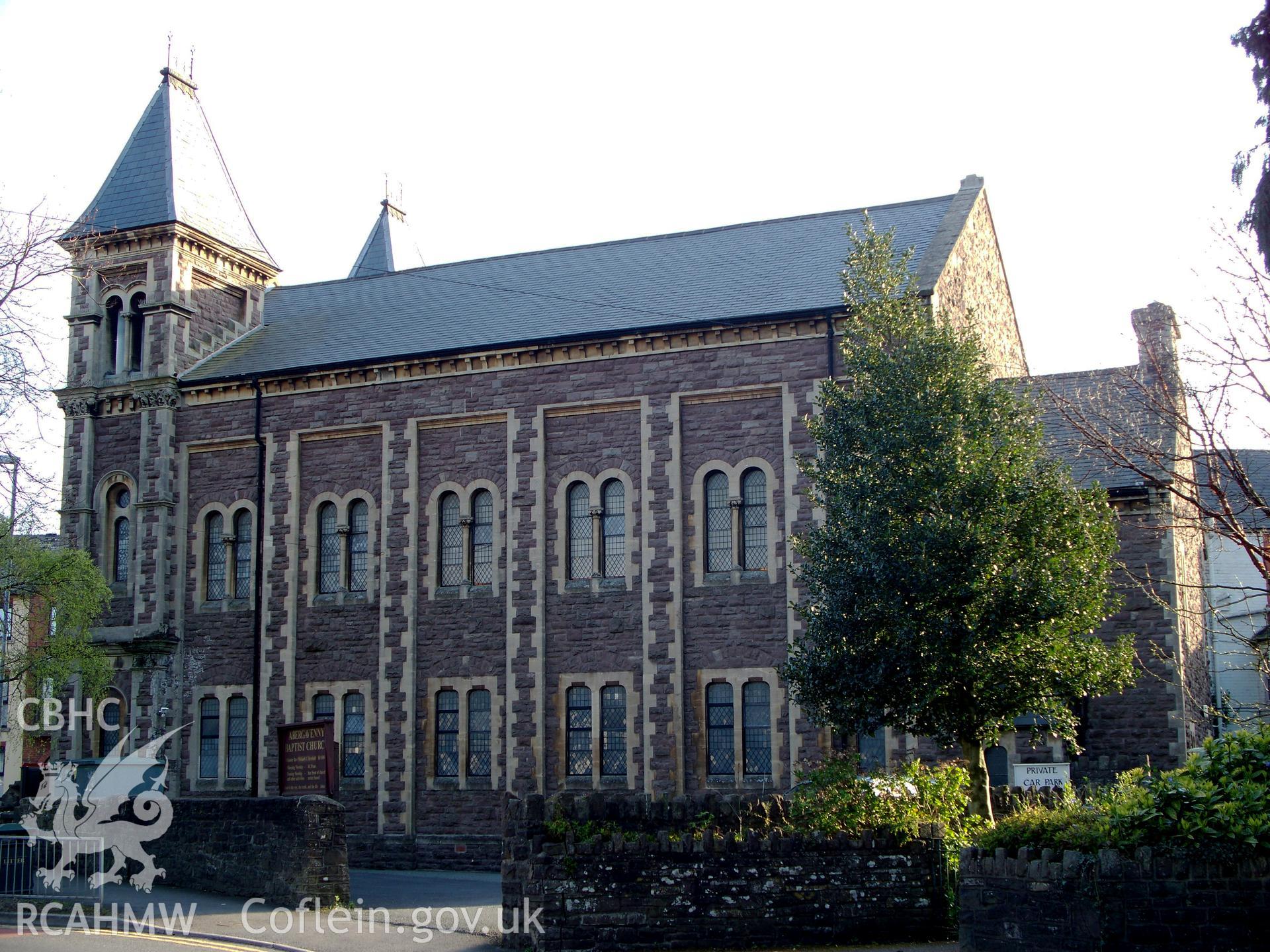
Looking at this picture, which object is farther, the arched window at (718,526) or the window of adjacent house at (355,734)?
the window of adjacent house at (355,734)

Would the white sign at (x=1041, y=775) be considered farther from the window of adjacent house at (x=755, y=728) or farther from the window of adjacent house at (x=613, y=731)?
the window of adjacent house at (x=613, y=731)

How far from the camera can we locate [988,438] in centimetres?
1927

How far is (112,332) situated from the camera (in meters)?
33.5

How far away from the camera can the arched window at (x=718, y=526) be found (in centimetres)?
2717

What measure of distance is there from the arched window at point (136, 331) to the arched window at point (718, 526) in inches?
590

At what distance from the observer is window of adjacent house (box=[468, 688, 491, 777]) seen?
28.2 metres

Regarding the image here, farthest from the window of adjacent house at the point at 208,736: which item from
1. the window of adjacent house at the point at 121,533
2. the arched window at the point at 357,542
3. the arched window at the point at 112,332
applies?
the arched window at the point at 112,332

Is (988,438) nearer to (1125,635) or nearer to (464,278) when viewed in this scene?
(1125,635)

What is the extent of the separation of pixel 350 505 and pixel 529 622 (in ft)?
17.7

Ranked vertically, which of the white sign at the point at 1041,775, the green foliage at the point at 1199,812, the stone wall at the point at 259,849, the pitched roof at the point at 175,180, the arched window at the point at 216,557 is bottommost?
the stone wall at the point at 259,849

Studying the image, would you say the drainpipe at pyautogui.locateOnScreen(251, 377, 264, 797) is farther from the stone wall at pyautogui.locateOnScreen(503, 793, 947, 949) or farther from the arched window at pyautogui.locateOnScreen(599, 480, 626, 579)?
the stone wall at pyautogui.locateOnScreen(503, 793, 947, 949)

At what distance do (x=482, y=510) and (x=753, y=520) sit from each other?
6.05 meters

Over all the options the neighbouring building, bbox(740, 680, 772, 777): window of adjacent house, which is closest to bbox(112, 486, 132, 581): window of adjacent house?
the neighbouring building

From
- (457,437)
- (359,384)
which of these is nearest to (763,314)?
(457,437)
